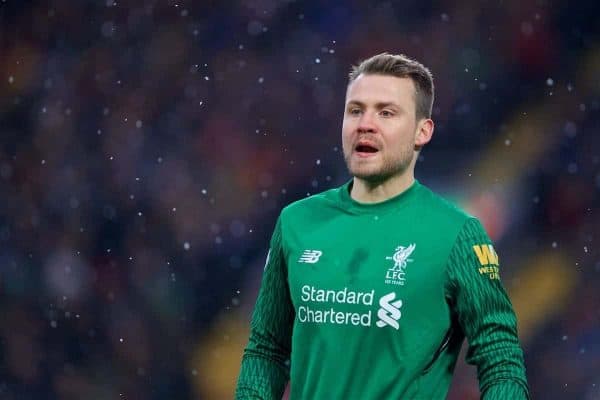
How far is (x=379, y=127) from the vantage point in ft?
7.77

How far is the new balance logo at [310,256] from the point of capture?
242 centimetres

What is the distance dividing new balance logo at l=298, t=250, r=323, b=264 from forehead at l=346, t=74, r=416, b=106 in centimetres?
35

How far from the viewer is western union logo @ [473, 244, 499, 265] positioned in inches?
89.8

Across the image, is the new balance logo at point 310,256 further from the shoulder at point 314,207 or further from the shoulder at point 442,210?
the shoulder at point 442,210

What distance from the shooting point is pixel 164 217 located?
5949 millimetres

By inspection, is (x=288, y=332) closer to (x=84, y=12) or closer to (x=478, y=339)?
(x=478, y=339)

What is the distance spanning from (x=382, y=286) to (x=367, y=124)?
0.35m

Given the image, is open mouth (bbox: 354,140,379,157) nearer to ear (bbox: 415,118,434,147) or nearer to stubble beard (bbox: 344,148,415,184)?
stubble beard (bbox: 344,148,415,184)

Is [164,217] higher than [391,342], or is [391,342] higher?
[164,217]

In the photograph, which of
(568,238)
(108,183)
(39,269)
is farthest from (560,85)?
(39,269)

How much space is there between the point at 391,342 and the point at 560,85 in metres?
3.38

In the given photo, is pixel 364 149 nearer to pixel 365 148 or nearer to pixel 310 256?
pixel 365 148

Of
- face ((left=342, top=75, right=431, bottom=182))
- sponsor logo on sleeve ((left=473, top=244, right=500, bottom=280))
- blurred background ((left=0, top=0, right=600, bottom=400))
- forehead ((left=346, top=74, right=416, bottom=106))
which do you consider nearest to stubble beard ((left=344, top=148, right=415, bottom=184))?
face ((left=342, top=75, right=431, bottom=182))

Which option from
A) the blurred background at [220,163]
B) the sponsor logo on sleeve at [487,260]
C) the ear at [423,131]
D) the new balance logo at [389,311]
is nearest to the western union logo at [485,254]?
the sponsor logo on sleeve at [487,260]
